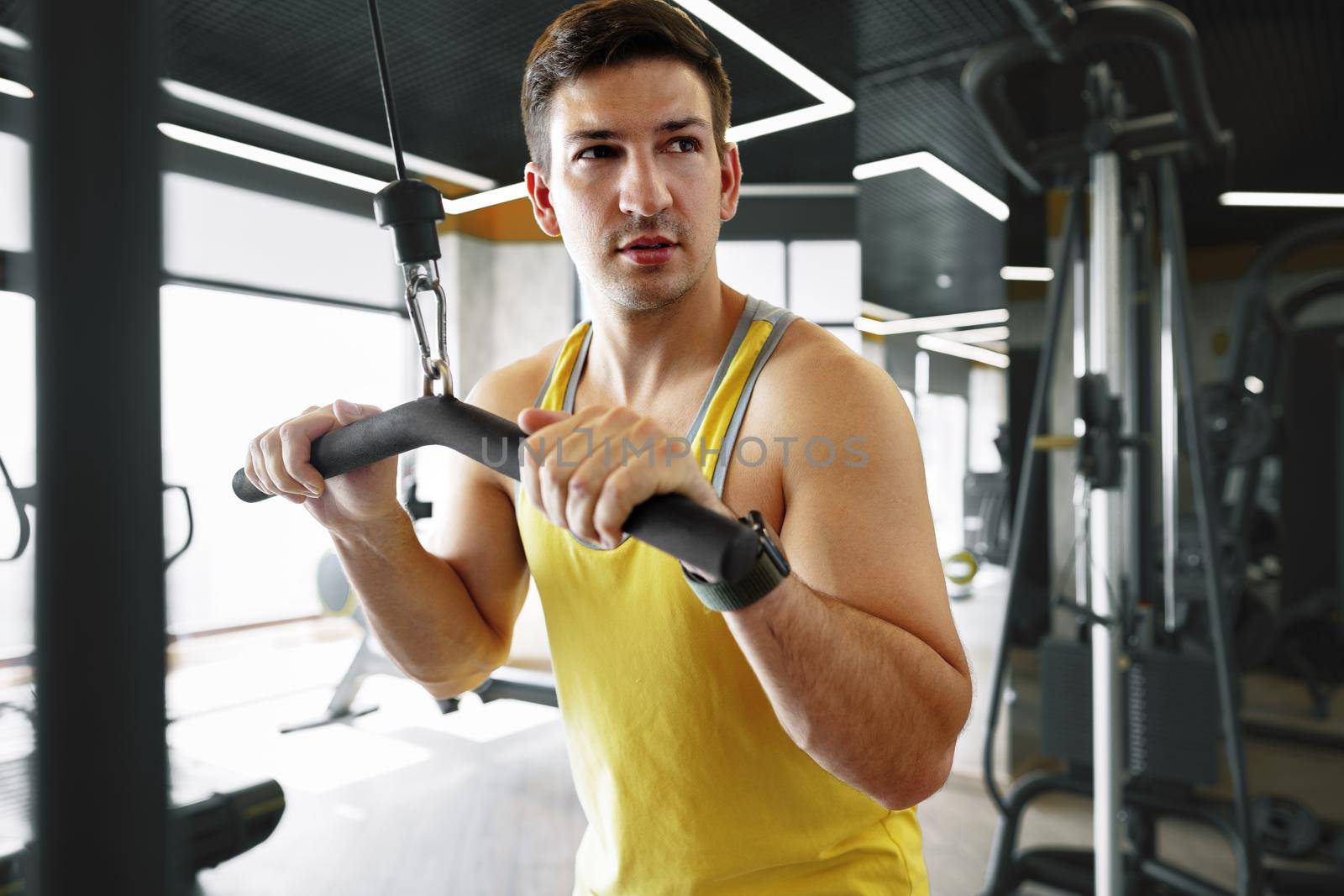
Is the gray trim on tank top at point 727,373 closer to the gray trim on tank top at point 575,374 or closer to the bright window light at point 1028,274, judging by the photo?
the gray trim on tank top at point 575,374

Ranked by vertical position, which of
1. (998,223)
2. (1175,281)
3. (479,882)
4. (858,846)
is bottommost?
(479,882)

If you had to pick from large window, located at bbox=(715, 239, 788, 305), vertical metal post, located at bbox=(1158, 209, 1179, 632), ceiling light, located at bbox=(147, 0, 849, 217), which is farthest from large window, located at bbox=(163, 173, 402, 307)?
vertical metal post, located at bbox=(1158, 209, 1179, 632)

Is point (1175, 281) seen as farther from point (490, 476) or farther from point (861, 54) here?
point (490, 476)

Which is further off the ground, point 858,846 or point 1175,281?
point 1175,281

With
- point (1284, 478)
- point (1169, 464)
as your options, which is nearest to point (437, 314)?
point (1169, 464)

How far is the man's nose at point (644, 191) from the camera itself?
0.93 metres

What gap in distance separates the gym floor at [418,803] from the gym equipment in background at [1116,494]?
50cm

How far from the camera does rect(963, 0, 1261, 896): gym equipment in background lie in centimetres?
219

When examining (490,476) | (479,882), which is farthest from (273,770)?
(490,476)

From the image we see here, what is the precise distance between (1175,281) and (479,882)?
2785 millimetres

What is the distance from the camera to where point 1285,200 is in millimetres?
4543

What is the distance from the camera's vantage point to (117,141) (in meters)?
0.23

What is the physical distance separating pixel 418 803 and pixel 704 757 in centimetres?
279

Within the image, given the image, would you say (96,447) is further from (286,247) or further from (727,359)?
(286,247)
